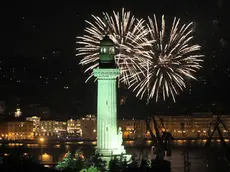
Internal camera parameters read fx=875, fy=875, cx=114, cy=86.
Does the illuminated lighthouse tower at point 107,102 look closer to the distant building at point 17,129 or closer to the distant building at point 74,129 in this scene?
the distant building at point 74,129

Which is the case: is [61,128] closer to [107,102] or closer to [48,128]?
[48,128]

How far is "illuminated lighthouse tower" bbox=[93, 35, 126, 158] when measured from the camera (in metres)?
49.1

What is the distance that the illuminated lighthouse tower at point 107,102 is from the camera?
49.1m

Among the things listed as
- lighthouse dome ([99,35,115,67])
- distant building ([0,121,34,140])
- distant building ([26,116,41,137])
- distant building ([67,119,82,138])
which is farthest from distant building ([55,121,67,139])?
lighthouse dome ([99,35,115,67])

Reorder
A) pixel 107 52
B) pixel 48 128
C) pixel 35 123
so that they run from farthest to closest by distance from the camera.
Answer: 1. pixel 35 123
2. pixel 48 128
3. pixel 107 52

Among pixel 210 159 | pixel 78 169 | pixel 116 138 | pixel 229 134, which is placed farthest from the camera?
pixel 229 134

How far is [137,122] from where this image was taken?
132 meters

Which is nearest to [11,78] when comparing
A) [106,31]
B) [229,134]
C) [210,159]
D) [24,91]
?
[24,91]

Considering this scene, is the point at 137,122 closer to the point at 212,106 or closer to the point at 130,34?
the point at 212,106

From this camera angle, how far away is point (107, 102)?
49.2m

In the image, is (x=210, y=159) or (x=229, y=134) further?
(x=229, y=134)

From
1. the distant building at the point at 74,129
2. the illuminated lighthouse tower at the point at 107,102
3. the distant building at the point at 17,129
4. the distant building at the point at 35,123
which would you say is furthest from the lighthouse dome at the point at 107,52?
the distant building at the point at 35,123

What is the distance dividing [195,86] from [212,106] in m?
6.52

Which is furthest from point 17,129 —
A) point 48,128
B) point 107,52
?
point 107,52
